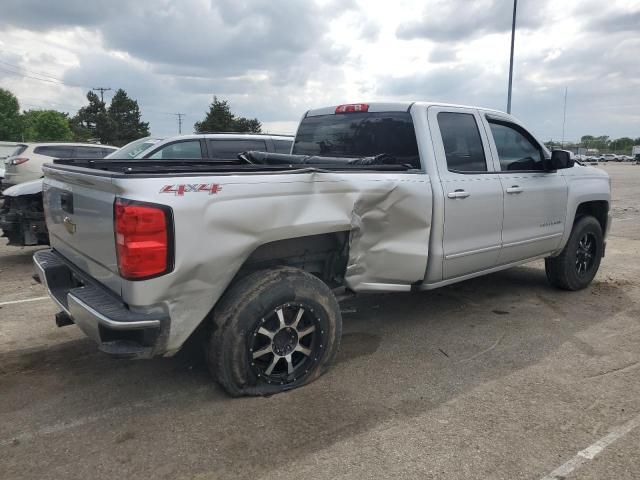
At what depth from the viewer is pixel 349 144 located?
16.0 ft

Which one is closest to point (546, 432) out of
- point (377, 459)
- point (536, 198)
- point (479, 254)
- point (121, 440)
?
point (377, 459)

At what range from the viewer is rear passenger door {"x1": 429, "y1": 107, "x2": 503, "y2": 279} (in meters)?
4.40

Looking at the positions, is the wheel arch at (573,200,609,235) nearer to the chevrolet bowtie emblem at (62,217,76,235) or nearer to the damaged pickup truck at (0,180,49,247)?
the chevrolet bowtie emblem at (62,217,76,235)

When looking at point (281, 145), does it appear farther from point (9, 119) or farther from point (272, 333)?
point (9, 119)

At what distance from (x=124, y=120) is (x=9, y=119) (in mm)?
21835

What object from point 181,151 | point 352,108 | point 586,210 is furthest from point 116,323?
point 181,151

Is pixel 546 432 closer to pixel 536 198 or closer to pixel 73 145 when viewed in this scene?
pixel 536 198

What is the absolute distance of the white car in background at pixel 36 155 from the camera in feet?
39.9

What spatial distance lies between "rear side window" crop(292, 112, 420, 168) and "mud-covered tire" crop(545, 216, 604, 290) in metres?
2.63

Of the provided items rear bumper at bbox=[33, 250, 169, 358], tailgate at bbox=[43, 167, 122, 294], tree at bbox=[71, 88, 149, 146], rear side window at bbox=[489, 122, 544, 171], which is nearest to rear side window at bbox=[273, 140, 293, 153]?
rear side window at bbox=[489, 122, 544, 171]

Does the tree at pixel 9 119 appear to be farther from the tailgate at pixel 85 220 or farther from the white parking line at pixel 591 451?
the white parking line at pixel 591 451

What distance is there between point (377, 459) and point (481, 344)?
6.59ft

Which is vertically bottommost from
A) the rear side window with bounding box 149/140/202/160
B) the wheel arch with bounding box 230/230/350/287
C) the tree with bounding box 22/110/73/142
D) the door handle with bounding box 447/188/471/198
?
the wheel arch with bounding box 230/230/350/287

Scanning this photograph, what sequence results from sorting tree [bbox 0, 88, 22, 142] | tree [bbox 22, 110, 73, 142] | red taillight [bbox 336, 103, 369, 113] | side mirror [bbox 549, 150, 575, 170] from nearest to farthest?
red taillight [bbox 336, 103, 369, 113]
side mirror [bbox 549, 150, 575, 170]
tree [bbox 0, 88, 22, 142]
tree [bbox 22, 110, 73, 142]
